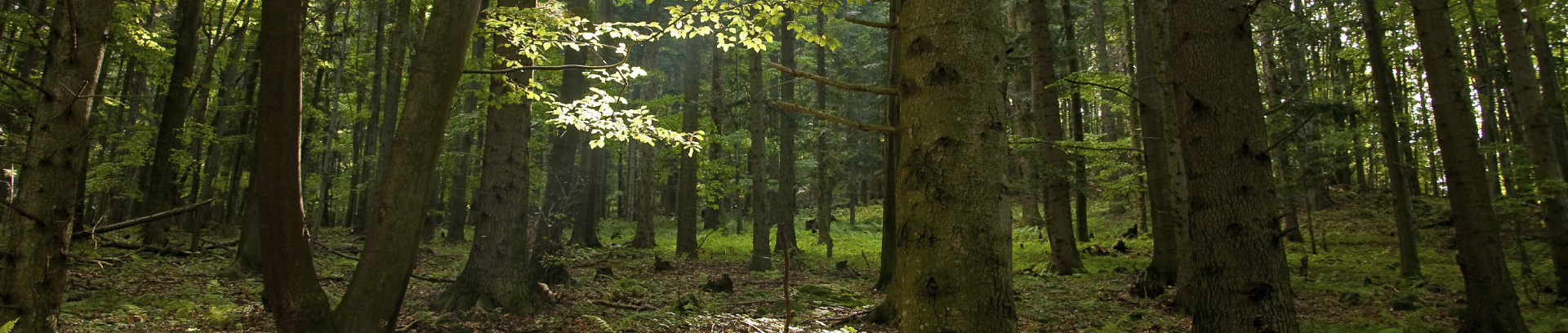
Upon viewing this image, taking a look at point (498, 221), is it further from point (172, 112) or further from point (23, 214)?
point (172, 112)

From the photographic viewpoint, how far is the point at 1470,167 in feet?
19.9

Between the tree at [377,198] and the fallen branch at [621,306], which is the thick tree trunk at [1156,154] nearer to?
the fallen branch at [621,306]

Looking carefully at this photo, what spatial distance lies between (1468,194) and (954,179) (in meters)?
6.83

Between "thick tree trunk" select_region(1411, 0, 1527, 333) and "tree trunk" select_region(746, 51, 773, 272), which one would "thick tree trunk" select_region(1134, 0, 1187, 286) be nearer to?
"thick tree trunk" select_region(1411, 0, 1527, 333)

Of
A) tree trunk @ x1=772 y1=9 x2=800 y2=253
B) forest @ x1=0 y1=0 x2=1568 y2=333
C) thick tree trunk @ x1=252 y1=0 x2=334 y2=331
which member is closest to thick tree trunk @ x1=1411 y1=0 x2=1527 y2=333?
forest @ x1=0 y1=0 x2=1568 y2=333

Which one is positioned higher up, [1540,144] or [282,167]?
[1540,144]

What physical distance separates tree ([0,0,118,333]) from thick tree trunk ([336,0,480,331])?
1.86 meters

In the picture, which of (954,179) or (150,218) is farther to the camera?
(150,218)

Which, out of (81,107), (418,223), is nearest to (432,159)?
(418,223)

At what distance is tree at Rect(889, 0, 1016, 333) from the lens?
2160 mm

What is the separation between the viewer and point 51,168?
162 inches

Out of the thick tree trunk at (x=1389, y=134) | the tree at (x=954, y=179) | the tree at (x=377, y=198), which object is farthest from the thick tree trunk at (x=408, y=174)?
the thick tree trunk at (x=1389, y=134)

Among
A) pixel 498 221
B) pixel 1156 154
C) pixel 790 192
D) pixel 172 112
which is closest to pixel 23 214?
pixel 498 221

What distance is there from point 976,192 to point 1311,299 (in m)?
9.39
